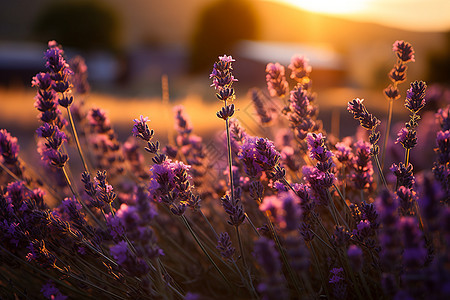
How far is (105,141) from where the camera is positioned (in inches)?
109

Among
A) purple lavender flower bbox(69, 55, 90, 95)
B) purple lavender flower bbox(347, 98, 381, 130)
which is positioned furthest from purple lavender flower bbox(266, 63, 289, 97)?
purple lavender flower bbox(69, 55, 90, 95)

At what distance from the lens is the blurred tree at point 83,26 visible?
3172 cm

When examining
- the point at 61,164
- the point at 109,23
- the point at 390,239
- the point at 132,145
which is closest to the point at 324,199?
the point at 390,239

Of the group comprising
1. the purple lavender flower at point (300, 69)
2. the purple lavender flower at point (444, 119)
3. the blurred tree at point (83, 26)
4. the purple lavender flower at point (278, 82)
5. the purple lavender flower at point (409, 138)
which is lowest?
the purple lavender flower at point (409, 138)

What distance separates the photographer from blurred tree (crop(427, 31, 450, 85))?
1256 centimetres

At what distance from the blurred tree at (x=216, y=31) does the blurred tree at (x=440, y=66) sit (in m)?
20.9

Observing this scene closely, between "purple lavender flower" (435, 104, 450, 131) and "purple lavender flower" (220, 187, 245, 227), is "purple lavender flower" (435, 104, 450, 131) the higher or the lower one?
the higher one

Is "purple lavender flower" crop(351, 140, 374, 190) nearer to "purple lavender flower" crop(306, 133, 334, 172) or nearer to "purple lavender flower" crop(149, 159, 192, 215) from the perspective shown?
"purple lavender flower" crop(306, 133, 334, 172)

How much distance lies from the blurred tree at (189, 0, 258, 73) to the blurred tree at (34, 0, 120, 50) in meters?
7.23

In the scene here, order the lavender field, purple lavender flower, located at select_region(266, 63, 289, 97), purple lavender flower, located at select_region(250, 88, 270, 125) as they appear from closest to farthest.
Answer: the lavender field, purple lavender flower, located at select_region(266, 63, 289, 97), purple lavender flower, located at select_region(250, 88, 270, 125)

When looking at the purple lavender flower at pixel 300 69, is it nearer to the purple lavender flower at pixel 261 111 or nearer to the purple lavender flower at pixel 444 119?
the purple lavender flower at pixel 261 111

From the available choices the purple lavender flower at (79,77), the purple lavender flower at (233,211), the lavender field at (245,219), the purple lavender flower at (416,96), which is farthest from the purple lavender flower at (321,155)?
the purple lavender flower at (79,77)

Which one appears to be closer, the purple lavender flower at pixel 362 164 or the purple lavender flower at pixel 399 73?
the purple lavender flower at pixel 362 164

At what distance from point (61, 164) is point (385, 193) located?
1.52 m
